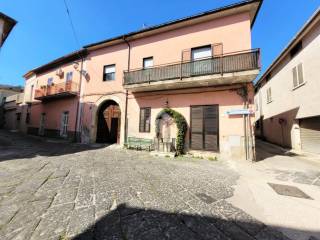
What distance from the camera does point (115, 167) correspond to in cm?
535

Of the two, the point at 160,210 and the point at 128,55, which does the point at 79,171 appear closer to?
the point at 160,210

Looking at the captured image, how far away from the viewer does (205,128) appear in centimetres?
802

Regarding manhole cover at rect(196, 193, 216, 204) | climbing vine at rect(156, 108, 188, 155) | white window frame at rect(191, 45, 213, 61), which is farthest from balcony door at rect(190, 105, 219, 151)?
manhole cover at rect(196, 193, 216, 204)

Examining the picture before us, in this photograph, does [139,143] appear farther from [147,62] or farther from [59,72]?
[59,72]

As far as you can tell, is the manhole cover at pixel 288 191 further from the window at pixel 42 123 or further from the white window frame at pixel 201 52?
the window at pixel 42 123

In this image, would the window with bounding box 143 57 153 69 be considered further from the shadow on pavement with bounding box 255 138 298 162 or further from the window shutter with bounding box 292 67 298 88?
the window shutter with bounding box 292 67 298 88

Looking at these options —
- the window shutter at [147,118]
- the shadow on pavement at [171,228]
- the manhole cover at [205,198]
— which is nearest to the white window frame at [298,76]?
the window shutter at [147,118]

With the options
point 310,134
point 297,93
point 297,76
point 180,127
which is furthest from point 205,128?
point 297,76

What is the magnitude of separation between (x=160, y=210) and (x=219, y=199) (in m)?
1.32

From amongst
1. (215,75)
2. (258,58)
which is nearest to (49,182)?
(215,75)

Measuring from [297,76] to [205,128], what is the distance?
7.80m

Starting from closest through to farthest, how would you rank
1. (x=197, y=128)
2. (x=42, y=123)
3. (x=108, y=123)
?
(x=197, y=128) → (x=108, y=123) → (x=42, y=123)

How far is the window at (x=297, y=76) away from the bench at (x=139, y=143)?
1035cm

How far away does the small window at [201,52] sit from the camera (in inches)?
333
